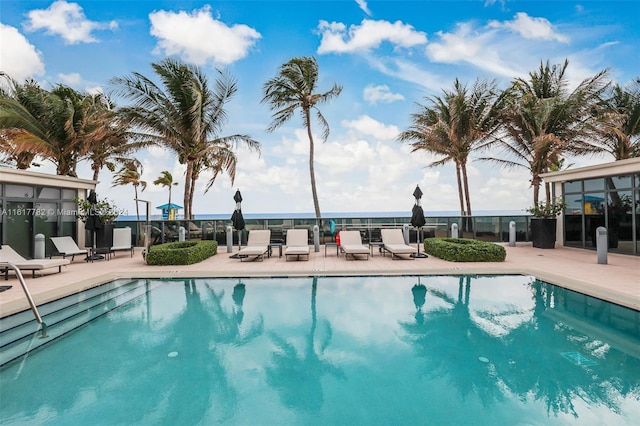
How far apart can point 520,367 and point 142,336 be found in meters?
5.22

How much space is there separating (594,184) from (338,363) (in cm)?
1229

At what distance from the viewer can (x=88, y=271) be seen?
28.2 ft

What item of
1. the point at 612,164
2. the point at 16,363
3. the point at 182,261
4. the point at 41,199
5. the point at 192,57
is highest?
the point at 192,57

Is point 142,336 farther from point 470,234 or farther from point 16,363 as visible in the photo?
point 470,234

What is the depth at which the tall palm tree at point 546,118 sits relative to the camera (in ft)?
46.6

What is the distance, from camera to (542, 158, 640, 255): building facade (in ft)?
33.2

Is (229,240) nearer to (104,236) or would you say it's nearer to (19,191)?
(104,236)

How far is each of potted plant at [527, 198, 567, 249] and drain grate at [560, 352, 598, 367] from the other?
32.1ft

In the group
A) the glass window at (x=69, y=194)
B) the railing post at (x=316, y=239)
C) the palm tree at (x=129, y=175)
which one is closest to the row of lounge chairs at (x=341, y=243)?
the railing post at (x=316, y=239)

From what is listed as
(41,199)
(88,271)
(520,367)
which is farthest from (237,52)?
(520,367)

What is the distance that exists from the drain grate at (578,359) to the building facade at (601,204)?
27.8ft

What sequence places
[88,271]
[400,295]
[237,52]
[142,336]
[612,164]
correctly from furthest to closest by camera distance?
[237,52], [612,164], [88,271], [400,295], [142,336]

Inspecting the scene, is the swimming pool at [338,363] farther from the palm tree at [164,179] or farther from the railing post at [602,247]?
the palm tree at [164,179]

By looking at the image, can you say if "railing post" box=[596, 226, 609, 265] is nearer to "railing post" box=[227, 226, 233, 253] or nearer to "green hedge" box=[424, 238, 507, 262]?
"green hedge" box=[424, 238, 507, 262]
